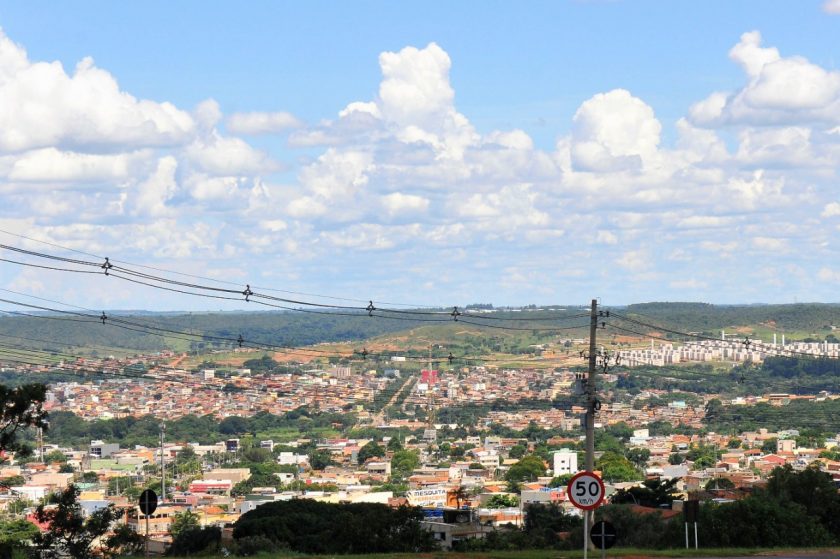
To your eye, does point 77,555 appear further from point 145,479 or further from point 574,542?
point 145,479

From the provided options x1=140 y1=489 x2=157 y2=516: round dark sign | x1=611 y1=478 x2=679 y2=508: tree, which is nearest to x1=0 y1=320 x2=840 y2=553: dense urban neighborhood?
x1=611 y1=478 x2=679 y2=508: tree

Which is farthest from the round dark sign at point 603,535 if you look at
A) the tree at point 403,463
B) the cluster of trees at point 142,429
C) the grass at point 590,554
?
the cluster of trees at point 142,429

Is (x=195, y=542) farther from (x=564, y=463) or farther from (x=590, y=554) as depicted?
(x=564, y=463)

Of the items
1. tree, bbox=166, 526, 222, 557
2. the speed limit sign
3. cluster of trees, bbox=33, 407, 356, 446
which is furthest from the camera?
cluster of trees, bbox=33, 407, 356, 446

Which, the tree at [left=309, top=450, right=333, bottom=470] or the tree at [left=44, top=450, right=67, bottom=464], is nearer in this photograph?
the tree at [left=309, top=450, right=333, bottom=470]

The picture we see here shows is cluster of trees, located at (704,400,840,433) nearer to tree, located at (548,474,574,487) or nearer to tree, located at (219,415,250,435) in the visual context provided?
tree, located at (548,474,574,487)

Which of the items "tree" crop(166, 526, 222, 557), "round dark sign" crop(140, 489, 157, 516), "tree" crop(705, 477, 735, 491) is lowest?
"tree" crop(705, 477, 735, 491)

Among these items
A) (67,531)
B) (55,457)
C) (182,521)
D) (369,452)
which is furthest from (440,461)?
(67,531)

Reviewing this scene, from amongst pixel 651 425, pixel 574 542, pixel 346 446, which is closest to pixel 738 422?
pixel 651 425
